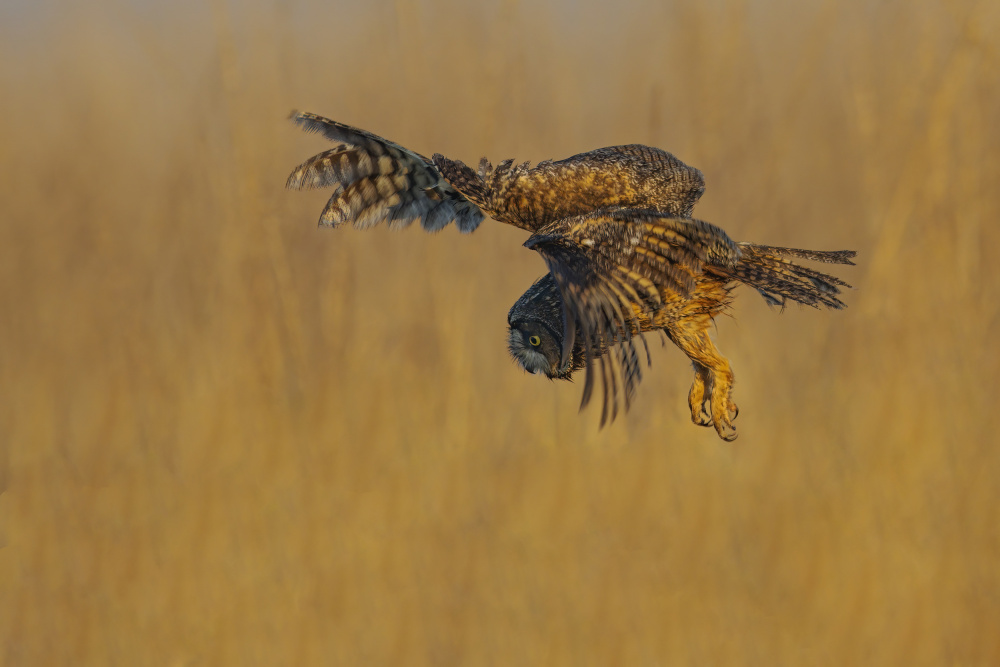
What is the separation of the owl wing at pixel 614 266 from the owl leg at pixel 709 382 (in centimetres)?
18

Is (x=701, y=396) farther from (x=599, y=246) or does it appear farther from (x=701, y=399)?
(x=599, y=246)

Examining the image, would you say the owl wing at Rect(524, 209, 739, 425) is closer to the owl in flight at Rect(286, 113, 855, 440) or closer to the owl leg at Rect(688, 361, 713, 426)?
the owl in flight at Rect(286, 113, 855, 440)

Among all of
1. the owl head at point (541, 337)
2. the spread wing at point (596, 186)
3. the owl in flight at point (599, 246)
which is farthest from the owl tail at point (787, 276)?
the owl head at point (541, 337)

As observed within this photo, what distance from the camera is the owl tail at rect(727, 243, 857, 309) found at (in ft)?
4.30

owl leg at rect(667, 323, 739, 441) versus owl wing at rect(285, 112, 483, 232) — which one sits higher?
owl wing at rect(285, 112, 483, 232)

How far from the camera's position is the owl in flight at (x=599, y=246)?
119 cm

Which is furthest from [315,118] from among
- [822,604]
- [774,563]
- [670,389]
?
[822,604]

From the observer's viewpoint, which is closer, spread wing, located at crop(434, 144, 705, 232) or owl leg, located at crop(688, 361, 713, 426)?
spread wing, located at crop(434, 144, 705, 232)

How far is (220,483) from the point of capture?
301 centimetres

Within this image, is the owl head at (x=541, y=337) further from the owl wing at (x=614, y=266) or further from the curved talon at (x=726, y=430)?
the curved talon at (x=726, y=430)

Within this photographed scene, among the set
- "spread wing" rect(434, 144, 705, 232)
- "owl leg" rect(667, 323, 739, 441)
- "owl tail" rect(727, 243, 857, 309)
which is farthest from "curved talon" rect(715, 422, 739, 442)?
"spread wing" rect(434, 144, 705, 232)

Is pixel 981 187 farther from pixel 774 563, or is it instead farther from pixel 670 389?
pixel 774 563

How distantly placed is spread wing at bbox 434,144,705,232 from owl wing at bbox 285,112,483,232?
163 mm

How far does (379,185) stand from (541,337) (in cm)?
49
